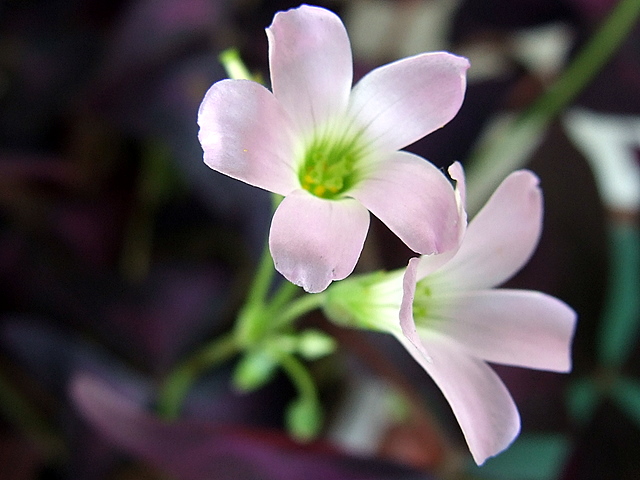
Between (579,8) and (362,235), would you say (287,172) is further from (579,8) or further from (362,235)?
(579,8)

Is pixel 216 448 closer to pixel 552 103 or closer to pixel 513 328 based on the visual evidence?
pixel 513 328

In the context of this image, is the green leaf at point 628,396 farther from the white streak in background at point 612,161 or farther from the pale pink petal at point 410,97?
the pale pink petal at point 410,97

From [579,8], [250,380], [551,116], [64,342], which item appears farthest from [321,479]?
[579,8]

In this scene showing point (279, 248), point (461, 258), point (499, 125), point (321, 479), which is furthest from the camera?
point (499, 125)

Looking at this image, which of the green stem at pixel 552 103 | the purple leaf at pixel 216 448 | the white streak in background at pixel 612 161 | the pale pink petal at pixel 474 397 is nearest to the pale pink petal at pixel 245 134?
the pale pink petal at pixel 474 397

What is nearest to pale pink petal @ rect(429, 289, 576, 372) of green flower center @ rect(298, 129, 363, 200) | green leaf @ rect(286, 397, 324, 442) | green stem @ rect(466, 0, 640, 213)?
green flower center @ rect(298, 129, 363, 200)

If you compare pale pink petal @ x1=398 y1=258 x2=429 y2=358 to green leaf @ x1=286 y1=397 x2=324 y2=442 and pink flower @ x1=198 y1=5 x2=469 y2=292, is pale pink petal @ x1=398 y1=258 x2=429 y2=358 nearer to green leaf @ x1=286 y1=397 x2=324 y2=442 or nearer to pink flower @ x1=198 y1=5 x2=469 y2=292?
pink flower @ x1=198 y1=5 x2=469 y2=292
